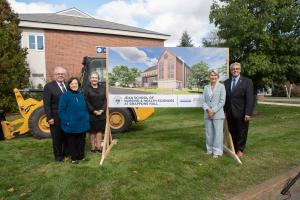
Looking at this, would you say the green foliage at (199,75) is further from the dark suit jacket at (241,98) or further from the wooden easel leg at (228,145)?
the wooden easel leg at (228,145)

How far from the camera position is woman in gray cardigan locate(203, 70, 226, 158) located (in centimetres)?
660

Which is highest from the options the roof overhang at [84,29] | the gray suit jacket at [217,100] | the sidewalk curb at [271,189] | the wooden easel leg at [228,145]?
the roof overhang at [84,29]

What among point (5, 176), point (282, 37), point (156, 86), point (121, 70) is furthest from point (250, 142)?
point (282, 37)

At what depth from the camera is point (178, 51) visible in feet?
24.0

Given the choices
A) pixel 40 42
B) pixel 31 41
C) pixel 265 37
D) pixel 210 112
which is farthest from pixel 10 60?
pixel 210 112

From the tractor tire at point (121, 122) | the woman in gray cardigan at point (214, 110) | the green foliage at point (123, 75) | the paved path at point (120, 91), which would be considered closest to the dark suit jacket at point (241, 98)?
the woman in gray cardigan at point (214, 110)

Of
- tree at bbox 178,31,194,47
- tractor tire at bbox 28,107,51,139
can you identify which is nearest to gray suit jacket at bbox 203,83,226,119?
tractor tire at bbox 28,107,51,139

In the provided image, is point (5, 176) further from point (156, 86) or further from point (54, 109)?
point (156, 86)

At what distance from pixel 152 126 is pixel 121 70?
4.49 metres

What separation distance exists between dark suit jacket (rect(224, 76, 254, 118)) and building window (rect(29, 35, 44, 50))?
2219 cm

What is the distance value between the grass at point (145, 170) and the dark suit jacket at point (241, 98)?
94 cm

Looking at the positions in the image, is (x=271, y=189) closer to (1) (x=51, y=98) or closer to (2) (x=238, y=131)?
(2) (x=238, y=131)

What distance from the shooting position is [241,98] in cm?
674

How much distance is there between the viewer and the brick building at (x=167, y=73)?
7355 millimetres
